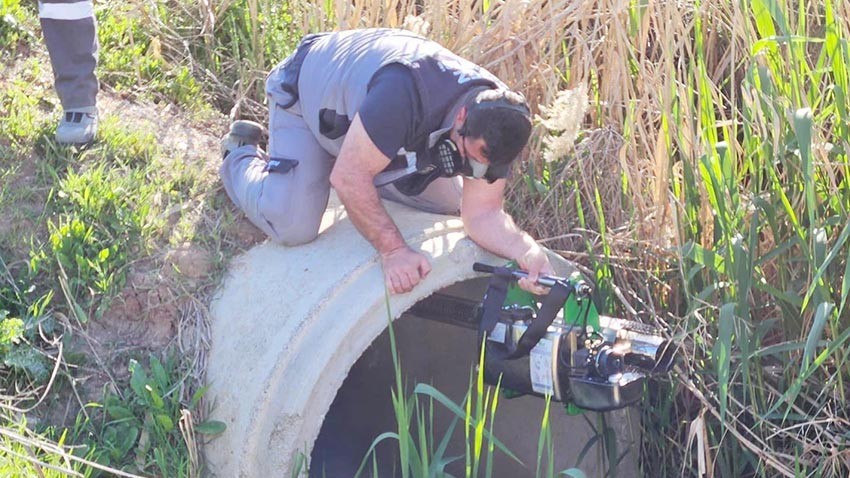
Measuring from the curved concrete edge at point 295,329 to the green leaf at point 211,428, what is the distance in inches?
0.7

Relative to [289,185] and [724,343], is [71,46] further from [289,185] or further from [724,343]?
[724,343]

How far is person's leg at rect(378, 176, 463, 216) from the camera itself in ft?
12.3

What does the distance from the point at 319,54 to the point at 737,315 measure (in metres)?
1.58

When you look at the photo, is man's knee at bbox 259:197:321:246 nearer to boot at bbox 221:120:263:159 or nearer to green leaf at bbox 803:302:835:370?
boot at bbox 221:120:263:159

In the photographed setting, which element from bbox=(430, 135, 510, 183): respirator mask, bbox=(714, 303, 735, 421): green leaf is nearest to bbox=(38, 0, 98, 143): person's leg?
bbox=(430, 135, 510, 183): respirator mask

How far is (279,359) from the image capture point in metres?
3.15

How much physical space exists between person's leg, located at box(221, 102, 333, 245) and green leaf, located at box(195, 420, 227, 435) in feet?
2.05

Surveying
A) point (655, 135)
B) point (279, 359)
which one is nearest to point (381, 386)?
point (279, 359)

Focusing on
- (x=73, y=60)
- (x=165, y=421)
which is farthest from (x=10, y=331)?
(x=73, y=60)

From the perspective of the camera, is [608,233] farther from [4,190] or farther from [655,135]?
[4,190]

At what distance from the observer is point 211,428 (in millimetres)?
3197

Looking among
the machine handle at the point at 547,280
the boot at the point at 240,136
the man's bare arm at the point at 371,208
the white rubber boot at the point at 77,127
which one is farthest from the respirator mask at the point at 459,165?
the white rubber boot at the point at 77,127

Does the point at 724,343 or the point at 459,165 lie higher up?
the point at 459,165

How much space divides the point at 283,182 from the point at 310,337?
23.9 inches
